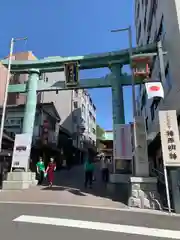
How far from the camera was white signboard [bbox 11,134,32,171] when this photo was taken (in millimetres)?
13288

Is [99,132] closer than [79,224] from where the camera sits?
No

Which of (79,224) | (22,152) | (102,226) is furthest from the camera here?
(22,152)

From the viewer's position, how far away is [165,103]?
1268 centimetres

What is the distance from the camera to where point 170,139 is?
318 inches

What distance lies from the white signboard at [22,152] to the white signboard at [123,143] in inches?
217

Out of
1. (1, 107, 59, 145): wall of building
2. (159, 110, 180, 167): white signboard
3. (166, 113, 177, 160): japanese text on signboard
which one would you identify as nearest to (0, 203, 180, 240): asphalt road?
(159, 110, 180, 167): white signboard

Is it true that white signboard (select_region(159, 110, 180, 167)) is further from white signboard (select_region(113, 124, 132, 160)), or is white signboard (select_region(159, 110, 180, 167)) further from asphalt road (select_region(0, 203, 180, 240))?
white signboard (select_region(113, 124, 132, 160))

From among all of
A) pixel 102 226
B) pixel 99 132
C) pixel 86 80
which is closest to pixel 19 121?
pixel 86 80

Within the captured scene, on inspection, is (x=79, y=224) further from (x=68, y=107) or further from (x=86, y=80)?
(x=68, y=107)

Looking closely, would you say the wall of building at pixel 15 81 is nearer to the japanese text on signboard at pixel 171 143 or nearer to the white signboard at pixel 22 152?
the white signboard at pixel 22 152

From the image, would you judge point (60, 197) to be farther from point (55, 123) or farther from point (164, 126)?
point (55, 123)

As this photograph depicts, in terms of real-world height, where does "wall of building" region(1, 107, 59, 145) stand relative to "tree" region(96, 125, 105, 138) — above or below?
below

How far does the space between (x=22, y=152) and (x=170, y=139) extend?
30.1ft

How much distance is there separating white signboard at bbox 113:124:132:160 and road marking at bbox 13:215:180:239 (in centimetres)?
587
